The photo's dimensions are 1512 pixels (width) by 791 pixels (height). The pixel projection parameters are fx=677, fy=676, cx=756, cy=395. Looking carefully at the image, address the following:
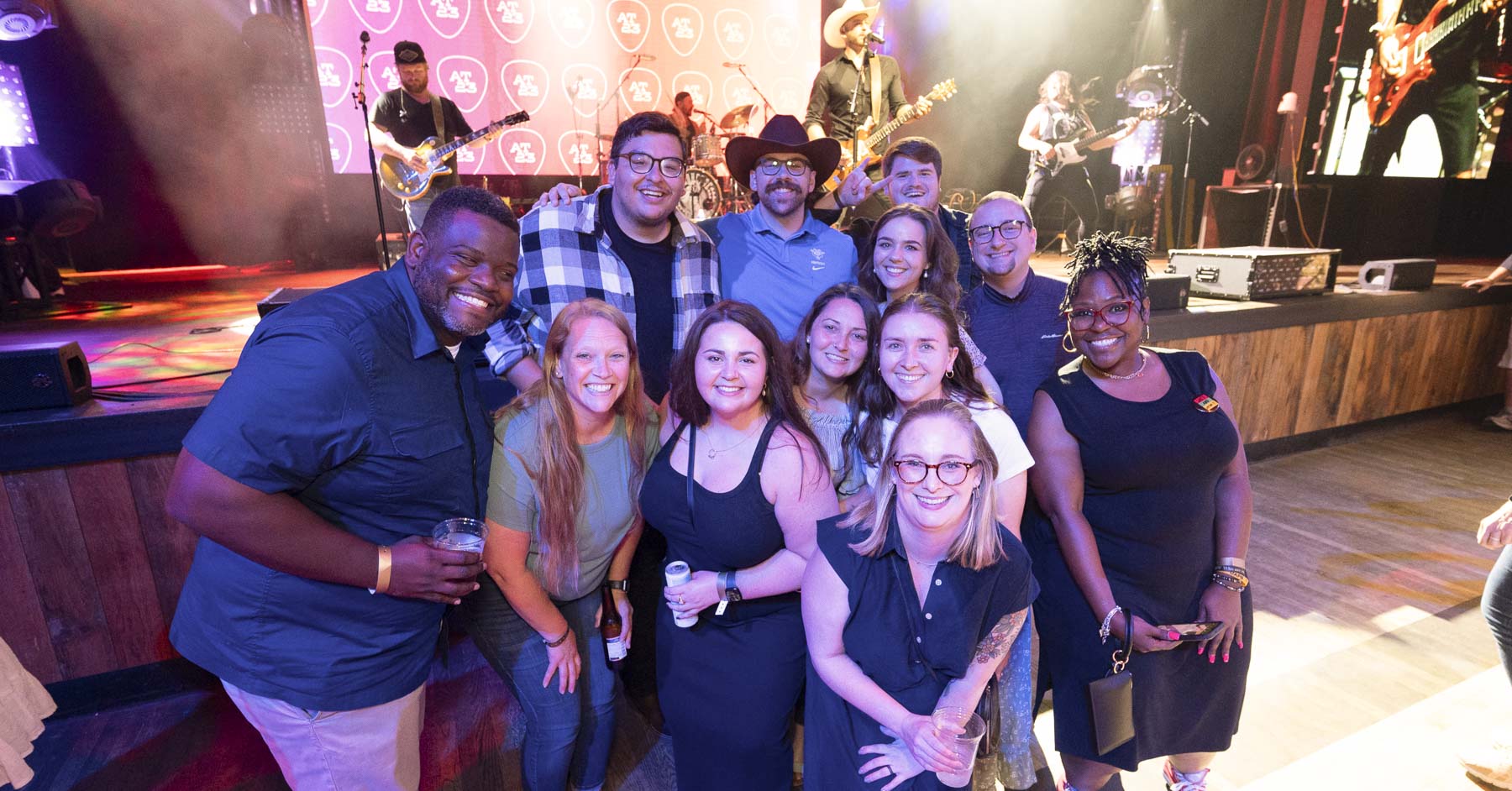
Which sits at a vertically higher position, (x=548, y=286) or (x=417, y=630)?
(x=548, y=286)

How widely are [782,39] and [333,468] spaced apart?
7314 mm

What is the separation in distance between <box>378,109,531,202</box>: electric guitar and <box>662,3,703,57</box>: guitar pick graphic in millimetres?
2536

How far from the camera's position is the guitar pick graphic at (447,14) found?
5914 millimetres

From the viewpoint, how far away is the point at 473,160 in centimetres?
644

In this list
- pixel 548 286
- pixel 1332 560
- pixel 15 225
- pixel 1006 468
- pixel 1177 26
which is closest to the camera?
pixel 1006 468

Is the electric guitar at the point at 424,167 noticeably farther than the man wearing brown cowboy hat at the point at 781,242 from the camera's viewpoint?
Yes

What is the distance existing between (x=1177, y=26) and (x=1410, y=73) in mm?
2784

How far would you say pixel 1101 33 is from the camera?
7.81 meters

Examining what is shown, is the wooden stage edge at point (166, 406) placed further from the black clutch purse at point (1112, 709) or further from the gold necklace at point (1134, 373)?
the black clutch purse at point (1112, 709)

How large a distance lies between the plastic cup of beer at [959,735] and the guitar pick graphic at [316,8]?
7116 mm

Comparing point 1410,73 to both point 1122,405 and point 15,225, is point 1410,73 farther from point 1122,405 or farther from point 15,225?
point 15,225

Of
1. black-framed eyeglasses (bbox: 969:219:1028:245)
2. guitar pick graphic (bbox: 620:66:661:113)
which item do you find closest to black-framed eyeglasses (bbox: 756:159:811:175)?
black-framed eyeglasses (bbox: 969:219:1028:245)

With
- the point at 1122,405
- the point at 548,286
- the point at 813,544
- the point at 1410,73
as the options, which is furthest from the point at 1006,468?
the point at 1410,73

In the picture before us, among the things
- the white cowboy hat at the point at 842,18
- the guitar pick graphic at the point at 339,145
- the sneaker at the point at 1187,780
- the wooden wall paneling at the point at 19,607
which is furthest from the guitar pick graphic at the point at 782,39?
the sneaker at the point at 1187,780
